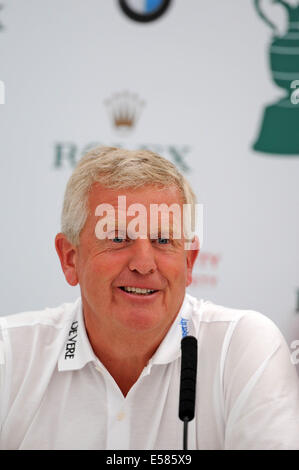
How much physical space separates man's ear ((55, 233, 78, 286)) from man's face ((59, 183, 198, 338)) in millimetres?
123

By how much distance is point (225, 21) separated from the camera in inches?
90.3

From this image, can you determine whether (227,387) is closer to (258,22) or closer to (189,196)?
(189,196)

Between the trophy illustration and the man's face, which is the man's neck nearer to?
the man's face

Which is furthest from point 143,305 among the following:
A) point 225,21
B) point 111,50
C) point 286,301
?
point 225,21

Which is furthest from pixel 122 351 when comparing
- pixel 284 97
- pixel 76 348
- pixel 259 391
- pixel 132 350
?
pixel 284 97

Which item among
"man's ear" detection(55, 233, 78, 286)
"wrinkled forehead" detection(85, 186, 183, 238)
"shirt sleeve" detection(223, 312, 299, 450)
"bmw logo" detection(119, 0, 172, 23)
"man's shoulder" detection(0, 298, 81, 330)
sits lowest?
"shirt sleeve" detection(223, 312, 299, 450)

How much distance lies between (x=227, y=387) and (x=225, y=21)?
59.6 inches

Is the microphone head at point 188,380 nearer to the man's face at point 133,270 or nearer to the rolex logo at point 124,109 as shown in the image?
the man's face at point 133,270

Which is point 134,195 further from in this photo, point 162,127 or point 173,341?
point 162,127

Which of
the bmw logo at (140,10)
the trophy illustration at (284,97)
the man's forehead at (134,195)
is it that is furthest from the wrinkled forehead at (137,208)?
the bmw logo at (140,10)

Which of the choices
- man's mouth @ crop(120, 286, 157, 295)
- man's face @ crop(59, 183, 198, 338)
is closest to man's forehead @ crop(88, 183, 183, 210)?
man's face @ crop(59, 183, 198, 338)

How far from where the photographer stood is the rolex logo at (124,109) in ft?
7.36

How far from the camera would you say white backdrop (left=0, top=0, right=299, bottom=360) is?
85.7 inches
